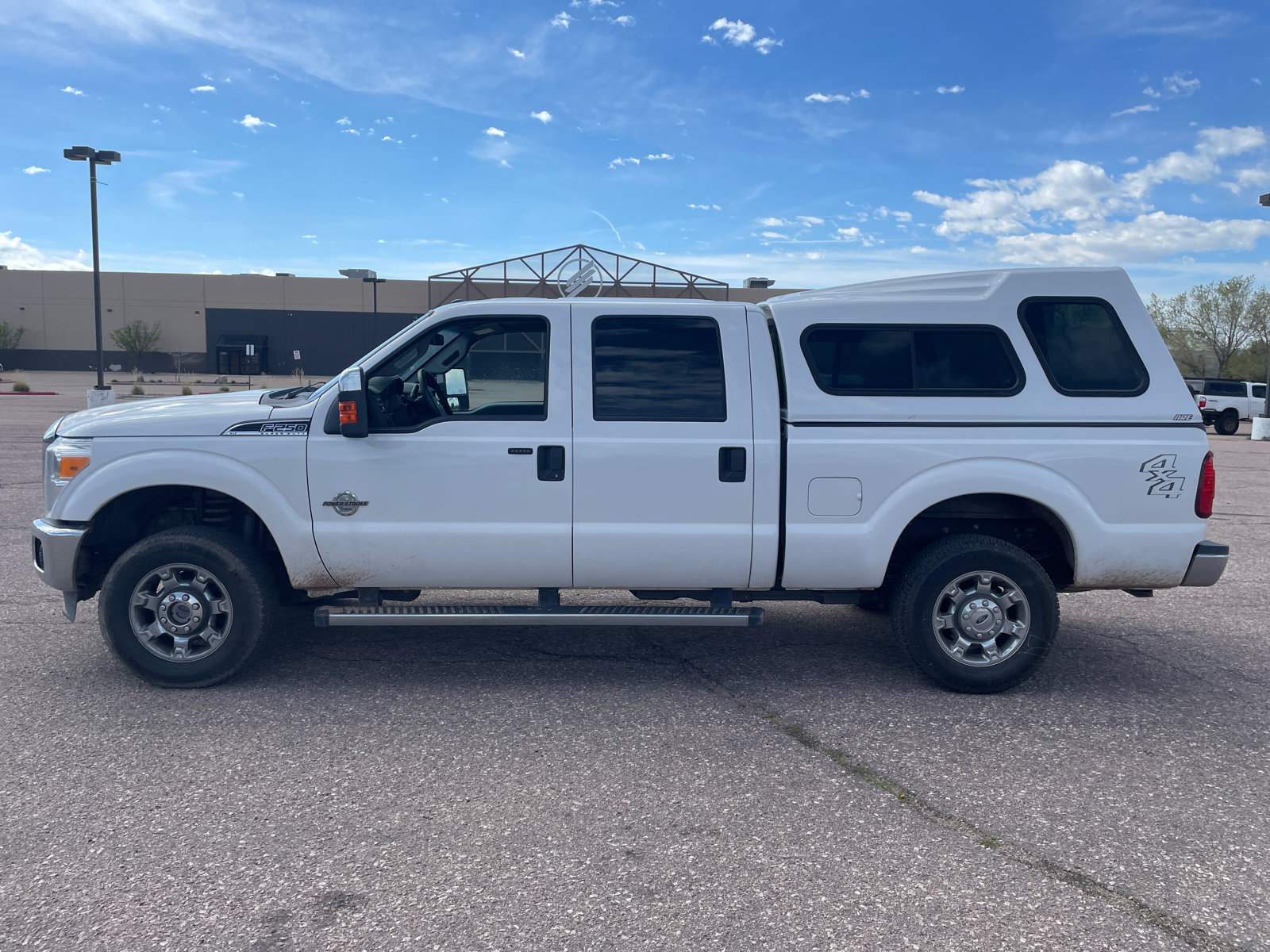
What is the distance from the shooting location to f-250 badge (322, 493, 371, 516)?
4824 millimetres

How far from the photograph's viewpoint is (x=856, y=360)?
16.2 feet

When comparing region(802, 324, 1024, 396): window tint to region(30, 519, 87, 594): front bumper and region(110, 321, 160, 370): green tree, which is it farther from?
region(110, 321, 160, 370): green tree

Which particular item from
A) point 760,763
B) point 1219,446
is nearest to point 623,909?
point 760,763

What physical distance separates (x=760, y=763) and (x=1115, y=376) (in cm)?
281

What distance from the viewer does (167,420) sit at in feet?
16.0

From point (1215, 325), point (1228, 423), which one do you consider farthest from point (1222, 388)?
point (1215, 325)

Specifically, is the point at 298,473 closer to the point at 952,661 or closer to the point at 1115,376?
the point at 952,661

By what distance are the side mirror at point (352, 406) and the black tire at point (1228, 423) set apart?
31.1m

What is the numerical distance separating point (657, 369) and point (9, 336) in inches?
3033

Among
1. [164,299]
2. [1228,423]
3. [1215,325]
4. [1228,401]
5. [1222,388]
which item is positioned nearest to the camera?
[1228,423]

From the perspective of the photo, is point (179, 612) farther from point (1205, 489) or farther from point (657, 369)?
point (1205, 489)

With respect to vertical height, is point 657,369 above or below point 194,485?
above

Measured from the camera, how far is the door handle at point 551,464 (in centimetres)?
480

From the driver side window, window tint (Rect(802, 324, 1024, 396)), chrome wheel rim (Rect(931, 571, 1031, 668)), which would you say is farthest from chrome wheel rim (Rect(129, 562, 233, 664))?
chrome wheel rim (Rect(931, 571, 1031, 668))
